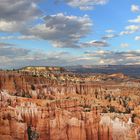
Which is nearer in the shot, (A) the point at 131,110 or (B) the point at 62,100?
(B) the point at 62,100

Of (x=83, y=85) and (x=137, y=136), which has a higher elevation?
(x=83, y=85)

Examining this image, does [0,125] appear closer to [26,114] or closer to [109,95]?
[26,114]

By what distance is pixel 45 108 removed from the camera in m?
56.8

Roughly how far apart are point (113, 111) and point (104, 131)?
6.13m

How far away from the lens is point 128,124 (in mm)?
61969

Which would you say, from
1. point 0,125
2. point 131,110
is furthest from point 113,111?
point 0,125

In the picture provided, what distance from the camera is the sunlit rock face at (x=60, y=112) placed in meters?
53.6

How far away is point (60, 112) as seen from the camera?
57594 millimetres

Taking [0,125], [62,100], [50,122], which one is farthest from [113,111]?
[0,125]

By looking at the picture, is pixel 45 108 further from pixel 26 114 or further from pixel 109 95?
pixel 109 95

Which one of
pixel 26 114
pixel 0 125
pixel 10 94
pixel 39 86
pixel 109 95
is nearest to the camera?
pixel 0 125

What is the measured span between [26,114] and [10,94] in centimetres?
540

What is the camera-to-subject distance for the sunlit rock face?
53562 mm

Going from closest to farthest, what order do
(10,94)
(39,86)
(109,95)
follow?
(10,94)
(39,86)
(109,95)
